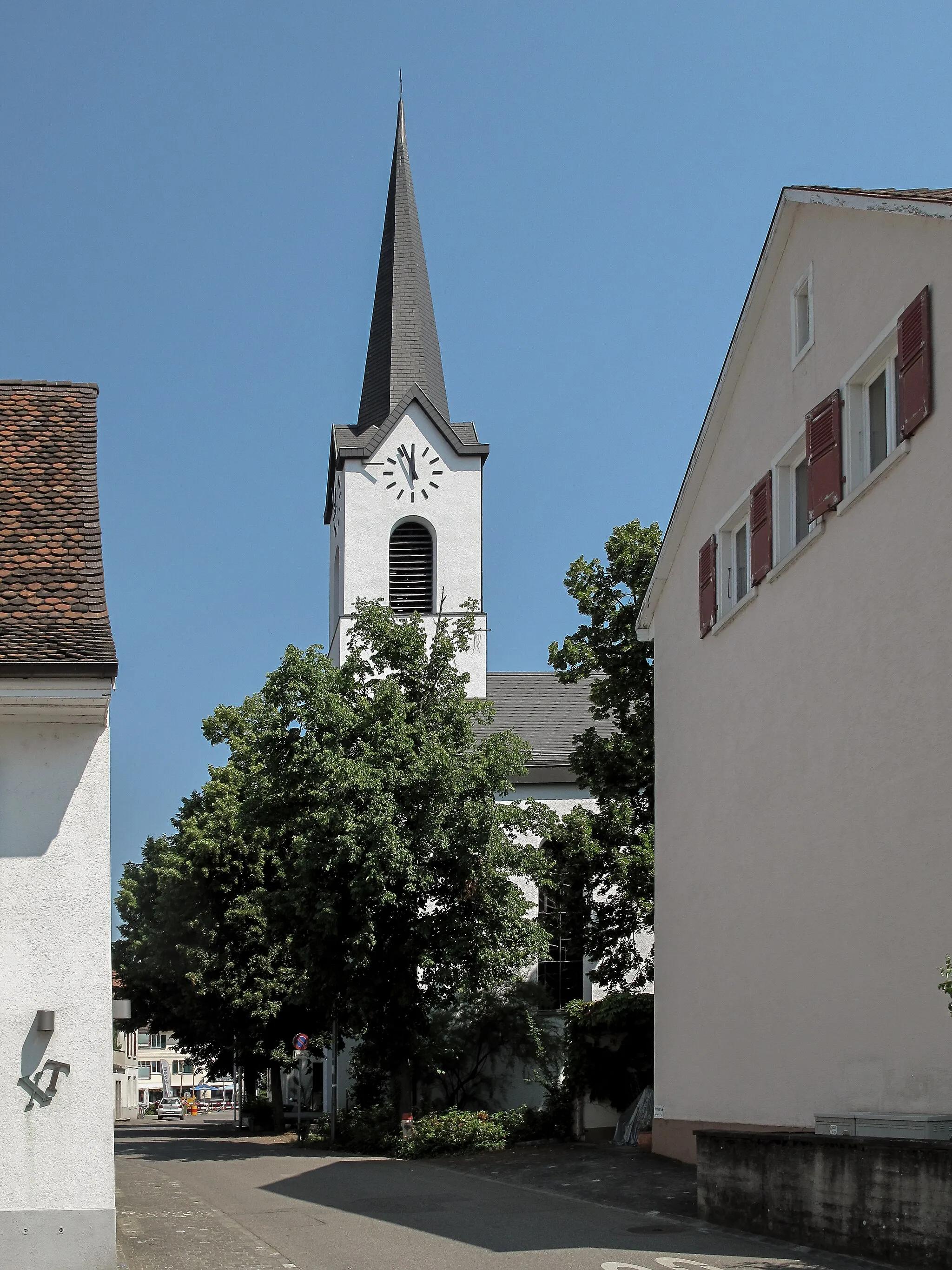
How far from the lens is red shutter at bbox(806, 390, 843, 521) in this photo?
1653 cm

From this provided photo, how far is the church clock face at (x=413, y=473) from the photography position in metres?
45.8

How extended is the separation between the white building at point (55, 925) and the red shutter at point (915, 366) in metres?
7.70

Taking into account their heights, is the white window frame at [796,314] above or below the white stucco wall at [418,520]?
below

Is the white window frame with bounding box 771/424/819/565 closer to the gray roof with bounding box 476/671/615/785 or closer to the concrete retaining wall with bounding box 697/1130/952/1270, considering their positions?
the concrete retaining wall with bounding box 697/1130/952/1270

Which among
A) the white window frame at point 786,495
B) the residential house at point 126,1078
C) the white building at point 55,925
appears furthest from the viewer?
the residential house at point 126,1078

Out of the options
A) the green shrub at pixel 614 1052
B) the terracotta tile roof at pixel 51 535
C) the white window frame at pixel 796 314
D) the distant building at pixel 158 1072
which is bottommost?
the distant building at pixel 158 1072

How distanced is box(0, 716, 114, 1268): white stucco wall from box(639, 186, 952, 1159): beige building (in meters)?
7.10

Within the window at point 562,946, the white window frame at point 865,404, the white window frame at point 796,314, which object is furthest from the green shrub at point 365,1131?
the white window frame at point 865,404

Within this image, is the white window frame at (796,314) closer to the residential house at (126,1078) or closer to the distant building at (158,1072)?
the residential house at (126,1078)

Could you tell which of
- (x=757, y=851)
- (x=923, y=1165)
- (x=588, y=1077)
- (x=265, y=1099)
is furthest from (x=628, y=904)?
(x=265, y=1099)

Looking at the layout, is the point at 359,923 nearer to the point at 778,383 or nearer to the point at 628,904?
the point at 628,904

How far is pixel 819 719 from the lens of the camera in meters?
16.7

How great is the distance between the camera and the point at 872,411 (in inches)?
640

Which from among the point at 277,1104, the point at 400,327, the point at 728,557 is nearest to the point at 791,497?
the point at 728,557
